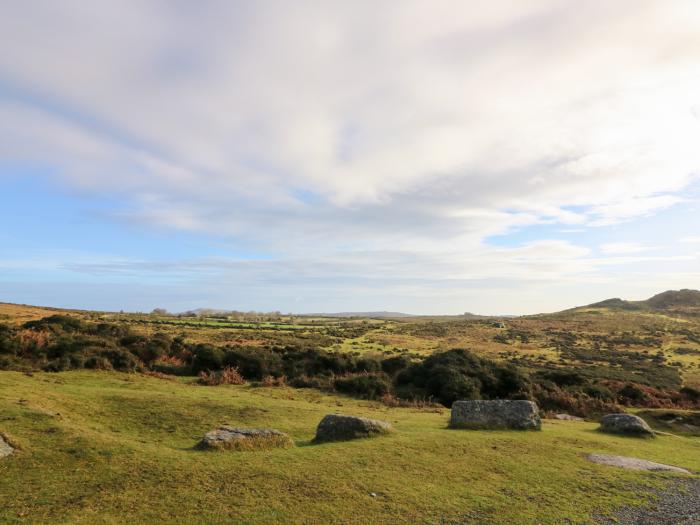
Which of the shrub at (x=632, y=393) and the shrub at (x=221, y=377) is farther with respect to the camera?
the shrub at (x=632, y=393)

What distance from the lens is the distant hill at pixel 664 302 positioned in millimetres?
161125

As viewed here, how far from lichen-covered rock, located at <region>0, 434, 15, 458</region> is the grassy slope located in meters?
0.25

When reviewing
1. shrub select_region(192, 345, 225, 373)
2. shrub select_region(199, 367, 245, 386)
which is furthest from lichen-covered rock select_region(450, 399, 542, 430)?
shrub select_region(192, 345, 225, 373)

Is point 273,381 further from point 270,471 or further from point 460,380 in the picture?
point 270,471

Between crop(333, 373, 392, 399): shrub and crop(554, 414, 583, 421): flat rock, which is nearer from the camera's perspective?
crop(554, 414, 583, 421): flat rock

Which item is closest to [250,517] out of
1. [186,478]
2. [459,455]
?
[186,478]

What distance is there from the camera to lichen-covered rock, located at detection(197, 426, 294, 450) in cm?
1259

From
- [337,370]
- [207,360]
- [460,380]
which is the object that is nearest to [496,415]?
[460,380]

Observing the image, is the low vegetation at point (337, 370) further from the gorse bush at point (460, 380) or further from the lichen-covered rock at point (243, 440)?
the lichen-covered rock at point (243, 440)

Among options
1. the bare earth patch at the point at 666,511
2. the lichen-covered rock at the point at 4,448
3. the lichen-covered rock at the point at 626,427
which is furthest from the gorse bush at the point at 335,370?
the bare earth patch at the point at 666,511

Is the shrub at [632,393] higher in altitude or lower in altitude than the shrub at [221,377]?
lower

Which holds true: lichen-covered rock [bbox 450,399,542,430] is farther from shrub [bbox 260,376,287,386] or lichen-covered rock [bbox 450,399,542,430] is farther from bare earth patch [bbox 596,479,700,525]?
shrub [bbox 260,376,287,386]

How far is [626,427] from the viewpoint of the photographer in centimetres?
2012

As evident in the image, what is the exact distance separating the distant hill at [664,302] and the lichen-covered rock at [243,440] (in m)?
179
